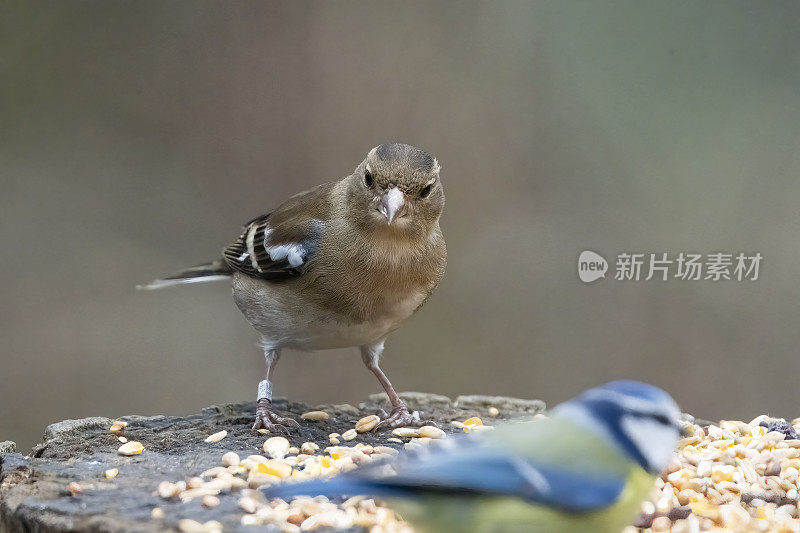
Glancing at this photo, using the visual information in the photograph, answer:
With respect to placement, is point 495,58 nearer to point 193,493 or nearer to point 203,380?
point 203,380

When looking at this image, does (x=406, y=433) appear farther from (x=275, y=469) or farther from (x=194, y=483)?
(x=194, y=483)

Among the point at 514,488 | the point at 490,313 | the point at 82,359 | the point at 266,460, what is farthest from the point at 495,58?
the point at 514,488

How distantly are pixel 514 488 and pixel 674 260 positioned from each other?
5.12 metres

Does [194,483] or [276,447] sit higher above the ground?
[276,447]

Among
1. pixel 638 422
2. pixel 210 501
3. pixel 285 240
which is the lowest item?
pixel 210 501

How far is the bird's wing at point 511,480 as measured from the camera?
2488 millimetres

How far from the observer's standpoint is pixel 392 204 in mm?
4152

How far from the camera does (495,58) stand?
7645 mm

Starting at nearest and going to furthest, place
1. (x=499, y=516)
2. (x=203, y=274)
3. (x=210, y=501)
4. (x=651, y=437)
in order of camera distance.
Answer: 1. (x=499, y=516)
2. (x=651, y=437)
3. (x=210, y=501)
4. (x=203, y=274)

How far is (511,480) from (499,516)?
10cm

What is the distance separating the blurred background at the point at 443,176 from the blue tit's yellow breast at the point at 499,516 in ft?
15.2

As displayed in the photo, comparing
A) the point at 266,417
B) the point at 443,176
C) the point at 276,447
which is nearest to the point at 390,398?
the point at 266,417

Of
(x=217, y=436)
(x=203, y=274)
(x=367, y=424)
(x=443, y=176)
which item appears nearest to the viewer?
(x=217, y=436)

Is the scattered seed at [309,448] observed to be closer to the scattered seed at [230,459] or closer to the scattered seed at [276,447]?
the scattered seed at [276,447]
